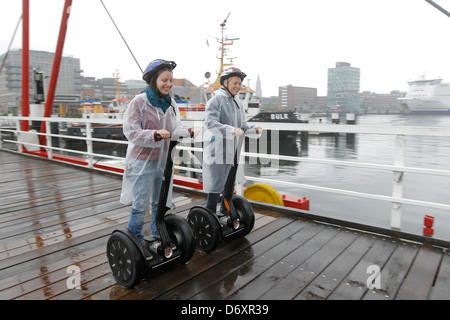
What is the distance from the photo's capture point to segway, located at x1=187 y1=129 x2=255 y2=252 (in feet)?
8.35

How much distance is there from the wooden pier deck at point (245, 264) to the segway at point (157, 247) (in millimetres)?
124

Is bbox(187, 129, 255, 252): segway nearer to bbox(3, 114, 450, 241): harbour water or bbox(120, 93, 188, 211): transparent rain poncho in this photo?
bbox(120, 93, 188, 211): transparent rain poncho

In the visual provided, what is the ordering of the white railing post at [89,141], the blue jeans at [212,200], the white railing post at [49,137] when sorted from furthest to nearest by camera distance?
the white railing post at [49,137] → the white railing post at [89,141] → the blue jeans at [212,200]

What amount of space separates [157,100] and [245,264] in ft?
4.51

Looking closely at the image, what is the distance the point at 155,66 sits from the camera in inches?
78.9

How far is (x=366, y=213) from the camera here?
27.8ft

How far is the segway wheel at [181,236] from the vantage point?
223 centimetres

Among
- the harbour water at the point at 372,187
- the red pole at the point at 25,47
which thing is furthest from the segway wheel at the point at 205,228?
the red pole at the point at 25,47

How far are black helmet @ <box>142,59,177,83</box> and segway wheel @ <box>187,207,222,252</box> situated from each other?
3.73 feet

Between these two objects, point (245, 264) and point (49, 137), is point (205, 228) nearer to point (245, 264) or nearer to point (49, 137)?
point (245, 264)

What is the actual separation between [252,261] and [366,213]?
701 cm

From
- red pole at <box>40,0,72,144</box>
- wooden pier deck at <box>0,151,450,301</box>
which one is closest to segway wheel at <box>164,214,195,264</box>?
wooden pier deck at <box>0,151,450,301</box>

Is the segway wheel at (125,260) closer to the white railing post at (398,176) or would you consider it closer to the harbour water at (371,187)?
the harbour water at (371,187)
